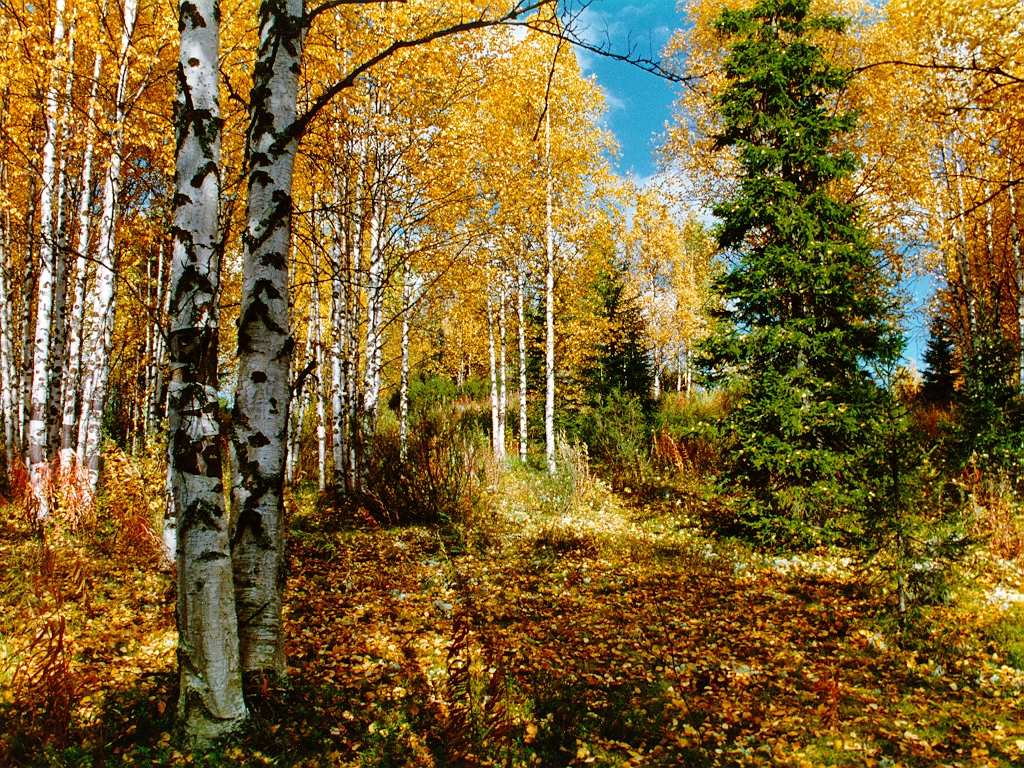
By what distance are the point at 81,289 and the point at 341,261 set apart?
11.0ft

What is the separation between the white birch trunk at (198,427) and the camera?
2.49 m

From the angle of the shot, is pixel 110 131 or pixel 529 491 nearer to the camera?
pixel 110 131

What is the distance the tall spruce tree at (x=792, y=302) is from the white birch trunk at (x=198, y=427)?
6244mm

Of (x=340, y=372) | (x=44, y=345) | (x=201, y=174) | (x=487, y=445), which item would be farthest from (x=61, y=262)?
(x=201, y=174)

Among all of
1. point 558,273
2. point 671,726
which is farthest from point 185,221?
point 558,273

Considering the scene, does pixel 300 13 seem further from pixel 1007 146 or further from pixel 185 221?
pixel 1007 146

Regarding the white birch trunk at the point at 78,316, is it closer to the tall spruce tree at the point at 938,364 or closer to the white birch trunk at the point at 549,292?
the white birch trunk at the point at 549,292

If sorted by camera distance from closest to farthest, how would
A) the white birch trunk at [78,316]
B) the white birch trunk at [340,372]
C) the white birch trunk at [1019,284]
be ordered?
the white birch trunk at [78,316] → the white birch trunk at [340,372] → the white birch trunk at [1019,284]

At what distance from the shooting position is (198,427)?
8.19ft

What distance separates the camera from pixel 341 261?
8.24 meters

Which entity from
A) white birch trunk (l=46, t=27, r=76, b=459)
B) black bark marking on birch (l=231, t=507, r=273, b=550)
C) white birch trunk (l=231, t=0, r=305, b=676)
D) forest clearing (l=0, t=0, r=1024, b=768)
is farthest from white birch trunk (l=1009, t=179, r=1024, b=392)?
white birch trunk (l=46, t=27, r=76, b=459)

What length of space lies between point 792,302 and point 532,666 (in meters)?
5.90

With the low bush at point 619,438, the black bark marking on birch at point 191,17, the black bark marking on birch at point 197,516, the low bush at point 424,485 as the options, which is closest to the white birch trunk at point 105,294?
the low bush at point 424,485

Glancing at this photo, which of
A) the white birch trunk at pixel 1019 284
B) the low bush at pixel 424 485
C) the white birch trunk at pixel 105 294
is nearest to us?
the white birch trunk at pixel 105 294
